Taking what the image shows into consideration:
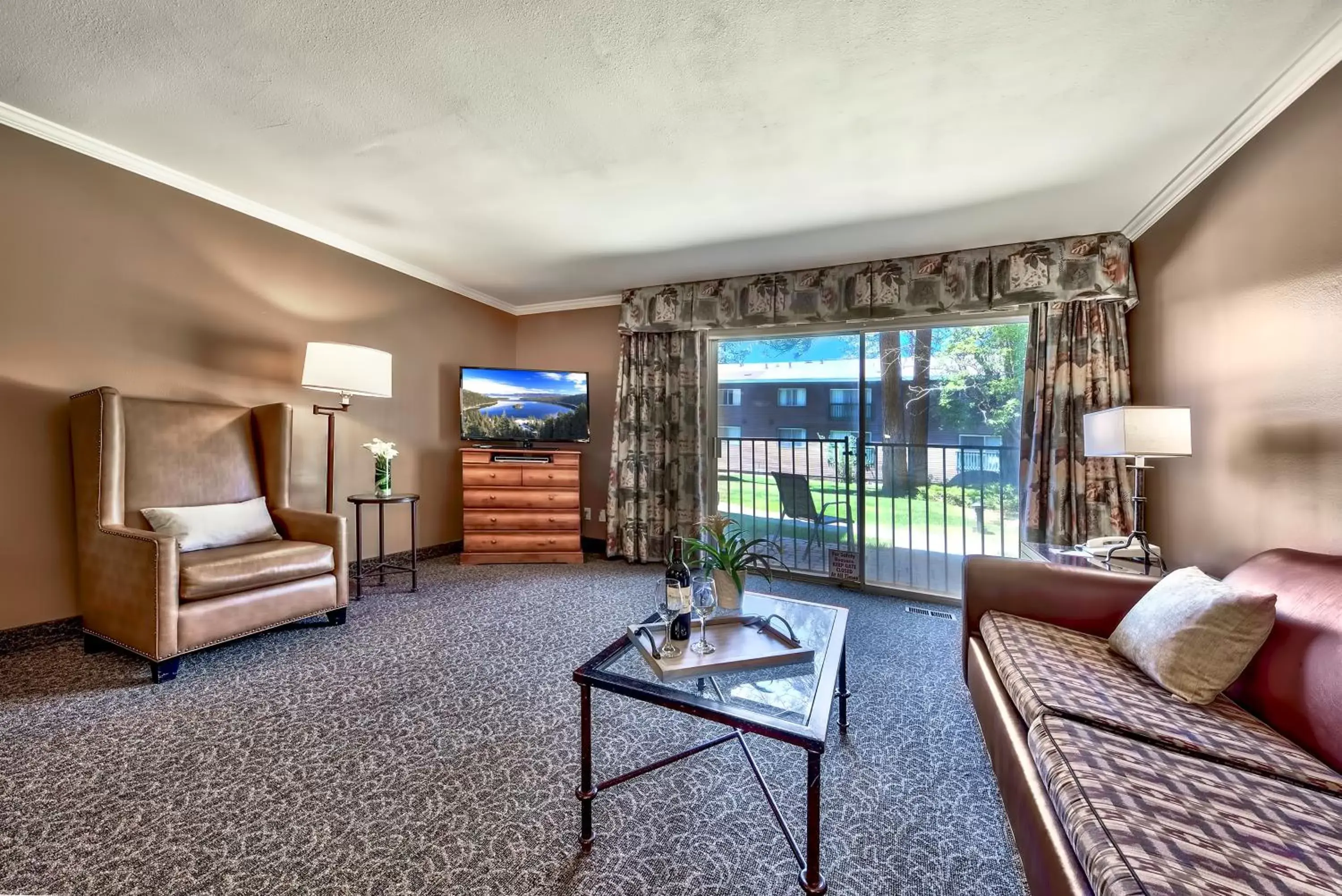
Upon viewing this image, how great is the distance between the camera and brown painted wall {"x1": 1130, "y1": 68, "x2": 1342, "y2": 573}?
5.00ft

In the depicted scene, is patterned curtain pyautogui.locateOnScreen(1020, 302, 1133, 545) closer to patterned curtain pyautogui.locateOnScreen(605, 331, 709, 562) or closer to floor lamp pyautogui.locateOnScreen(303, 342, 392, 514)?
patterned curtain pyautogui.locateOnScreen(605, 331, 709, 562)

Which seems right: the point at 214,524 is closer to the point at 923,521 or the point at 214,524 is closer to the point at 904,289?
the point at 904,289

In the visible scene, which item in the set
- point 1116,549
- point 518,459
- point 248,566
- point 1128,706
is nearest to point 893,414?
point 1116,549

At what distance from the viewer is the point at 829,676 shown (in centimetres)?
134

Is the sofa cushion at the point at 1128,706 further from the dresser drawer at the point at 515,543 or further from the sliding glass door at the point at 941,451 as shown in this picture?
the dresser drawer at the point at 515,543

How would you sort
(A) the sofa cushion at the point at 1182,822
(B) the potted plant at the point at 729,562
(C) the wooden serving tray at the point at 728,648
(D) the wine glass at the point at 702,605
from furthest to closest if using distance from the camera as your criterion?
(B) the potted plant at the point at 729,562
(D) the wine glass at the point at 702,605
(C) the wooden serving tray at the point at 728,648
(A) the sofa cushion at the point at 1182,822

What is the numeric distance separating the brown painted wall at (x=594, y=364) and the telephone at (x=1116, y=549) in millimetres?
3306

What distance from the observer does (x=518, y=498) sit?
394 centimetres

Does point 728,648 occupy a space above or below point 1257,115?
below

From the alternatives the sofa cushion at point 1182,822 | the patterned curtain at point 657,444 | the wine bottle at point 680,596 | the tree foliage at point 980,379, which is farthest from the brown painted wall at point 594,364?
the sofa cushion at point 1182,822

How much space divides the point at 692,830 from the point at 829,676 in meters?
0.56

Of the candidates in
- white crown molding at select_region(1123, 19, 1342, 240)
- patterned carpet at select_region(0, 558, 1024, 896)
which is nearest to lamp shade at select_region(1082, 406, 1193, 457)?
white crown molding at select_region(1123, 19, 1342, 240)

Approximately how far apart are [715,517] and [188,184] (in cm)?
332

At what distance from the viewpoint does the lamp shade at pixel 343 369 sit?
281 centimetres
